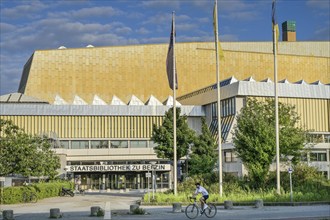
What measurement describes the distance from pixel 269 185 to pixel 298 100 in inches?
1678

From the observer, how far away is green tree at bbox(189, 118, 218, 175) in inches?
2212

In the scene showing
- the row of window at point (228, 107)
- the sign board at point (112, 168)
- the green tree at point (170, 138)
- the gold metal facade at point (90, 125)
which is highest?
the row of window at point (228, 107)

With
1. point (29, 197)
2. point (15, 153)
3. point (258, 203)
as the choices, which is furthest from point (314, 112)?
point (258, 203)

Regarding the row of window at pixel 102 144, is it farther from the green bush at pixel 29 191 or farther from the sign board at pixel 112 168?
the green bush at pixel 29 191

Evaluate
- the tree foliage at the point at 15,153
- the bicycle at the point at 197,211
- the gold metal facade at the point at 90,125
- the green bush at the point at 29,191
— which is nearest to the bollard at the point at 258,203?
the bicycle at the point at 197,211

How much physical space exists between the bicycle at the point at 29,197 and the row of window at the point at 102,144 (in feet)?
134

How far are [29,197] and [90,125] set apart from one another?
144ft

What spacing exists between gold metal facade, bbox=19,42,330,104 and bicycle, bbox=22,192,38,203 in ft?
182

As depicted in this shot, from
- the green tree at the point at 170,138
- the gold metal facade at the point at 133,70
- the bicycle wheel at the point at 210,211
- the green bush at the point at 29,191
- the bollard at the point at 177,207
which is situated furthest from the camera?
the gold metal facade at the point at 133,70

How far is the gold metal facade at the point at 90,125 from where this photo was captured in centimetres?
8731

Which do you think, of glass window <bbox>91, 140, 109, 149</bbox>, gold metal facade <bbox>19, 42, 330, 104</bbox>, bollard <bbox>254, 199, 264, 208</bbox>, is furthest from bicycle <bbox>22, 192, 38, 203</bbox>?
gold metal facade <bbox>19, 42, 330, 104</bbox>

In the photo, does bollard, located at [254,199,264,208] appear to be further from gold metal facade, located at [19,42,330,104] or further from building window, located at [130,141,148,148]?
gold metal facade, located at [19,42,330,104]

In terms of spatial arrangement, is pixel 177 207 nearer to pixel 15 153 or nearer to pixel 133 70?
pixel 15 153

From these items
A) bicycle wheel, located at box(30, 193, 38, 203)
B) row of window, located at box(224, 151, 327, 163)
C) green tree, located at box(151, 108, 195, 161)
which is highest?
green tree, located at box(151, 108, 195, 161)
